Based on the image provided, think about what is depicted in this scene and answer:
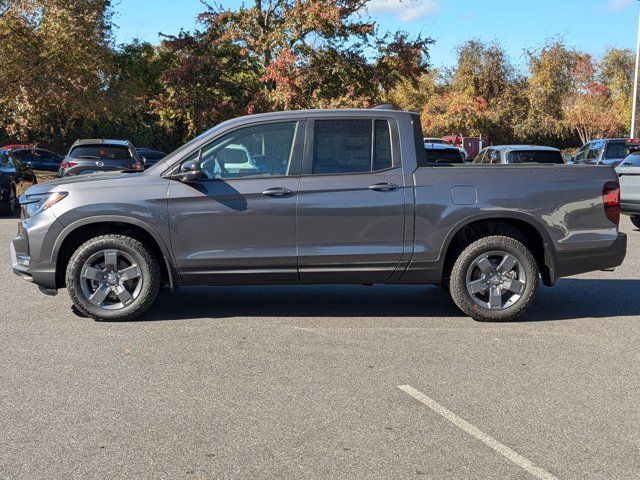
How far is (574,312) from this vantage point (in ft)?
25.1

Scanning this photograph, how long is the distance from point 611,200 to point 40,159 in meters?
32.9

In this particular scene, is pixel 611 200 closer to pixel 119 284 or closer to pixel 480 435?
pixel 480 435

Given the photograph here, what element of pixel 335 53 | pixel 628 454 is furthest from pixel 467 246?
pixel 335 53

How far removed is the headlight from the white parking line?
3.76 meters

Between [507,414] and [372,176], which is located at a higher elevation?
[372,176]

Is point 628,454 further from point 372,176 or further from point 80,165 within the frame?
point 80,165

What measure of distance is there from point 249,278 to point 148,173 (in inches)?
53.8

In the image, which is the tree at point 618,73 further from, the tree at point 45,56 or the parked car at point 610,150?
the tree at point 45,56

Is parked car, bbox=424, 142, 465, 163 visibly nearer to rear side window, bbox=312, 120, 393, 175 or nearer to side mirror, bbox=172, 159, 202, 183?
→ rear side window, bbox=312, 120, 393, 175

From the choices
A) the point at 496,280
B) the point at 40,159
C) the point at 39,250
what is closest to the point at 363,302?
the point at 496,280

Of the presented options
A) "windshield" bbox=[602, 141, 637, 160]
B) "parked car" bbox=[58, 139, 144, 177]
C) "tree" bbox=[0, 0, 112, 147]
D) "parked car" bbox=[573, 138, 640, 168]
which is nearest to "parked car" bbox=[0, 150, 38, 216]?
"parked car" bbox=[58, 139, 144, 177]

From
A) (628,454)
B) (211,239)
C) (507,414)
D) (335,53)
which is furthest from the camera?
(335,53)

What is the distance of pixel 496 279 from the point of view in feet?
23.3

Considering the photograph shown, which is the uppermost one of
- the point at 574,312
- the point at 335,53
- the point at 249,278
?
the point at 335,53
